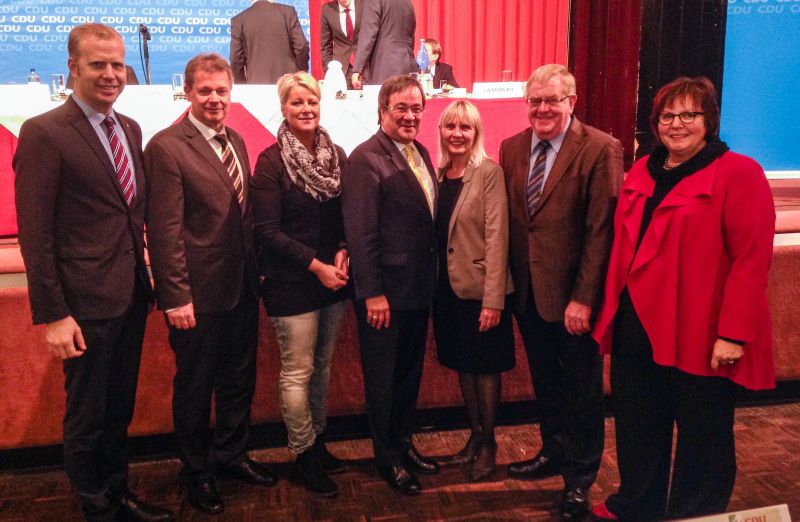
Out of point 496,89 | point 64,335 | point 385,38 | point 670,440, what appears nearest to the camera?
point 64,335

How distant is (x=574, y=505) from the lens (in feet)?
6.88

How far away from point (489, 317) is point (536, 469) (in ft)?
2.05

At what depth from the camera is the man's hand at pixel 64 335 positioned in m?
1.72

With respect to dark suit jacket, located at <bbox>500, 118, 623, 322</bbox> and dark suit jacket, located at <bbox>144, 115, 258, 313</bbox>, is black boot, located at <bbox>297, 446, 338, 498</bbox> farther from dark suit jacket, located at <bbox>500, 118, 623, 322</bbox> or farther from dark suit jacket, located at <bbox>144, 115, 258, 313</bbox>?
dark suit jacket, located at <bbox>500, 118, 623, 322</bbox>

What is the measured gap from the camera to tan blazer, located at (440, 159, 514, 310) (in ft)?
6.86

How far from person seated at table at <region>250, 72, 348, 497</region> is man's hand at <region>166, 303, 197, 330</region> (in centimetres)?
27

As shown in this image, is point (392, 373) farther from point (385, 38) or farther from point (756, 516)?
point (385, 38)

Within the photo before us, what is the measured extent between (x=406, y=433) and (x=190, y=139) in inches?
48.1

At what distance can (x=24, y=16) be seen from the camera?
604cm

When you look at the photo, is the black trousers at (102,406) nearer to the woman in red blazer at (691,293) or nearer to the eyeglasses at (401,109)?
the eyeglasses at (401,109)

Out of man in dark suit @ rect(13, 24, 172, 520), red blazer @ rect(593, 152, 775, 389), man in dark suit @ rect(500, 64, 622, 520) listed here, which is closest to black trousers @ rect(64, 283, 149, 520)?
man in dark suit @ rect(13, 24, 172, 520)

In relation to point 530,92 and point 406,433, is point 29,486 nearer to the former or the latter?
point 406,433

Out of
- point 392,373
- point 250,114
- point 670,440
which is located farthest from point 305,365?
point 250,114

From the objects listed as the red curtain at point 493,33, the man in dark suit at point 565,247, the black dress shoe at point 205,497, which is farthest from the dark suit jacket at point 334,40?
the black dress shoe at point 205,497
